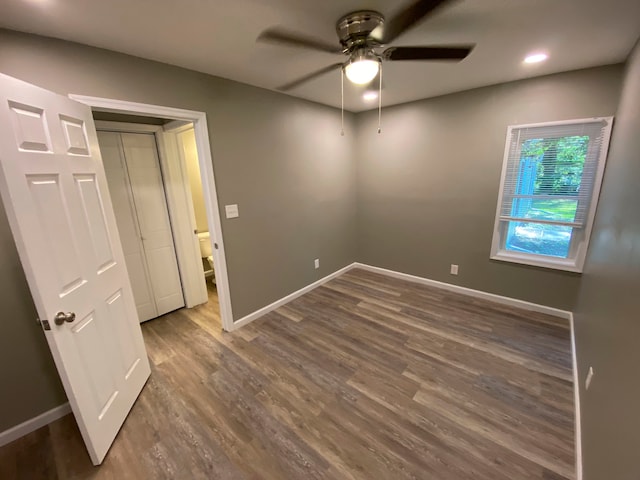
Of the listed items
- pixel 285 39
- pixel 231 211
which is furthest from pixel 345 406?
pixel 285 39

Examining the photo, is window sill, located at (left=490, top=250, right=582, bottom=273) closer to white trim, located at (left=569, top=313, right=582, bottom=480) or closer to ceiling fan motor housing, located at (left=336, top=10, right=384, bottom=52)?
white trim, located at (left=569, top=313, right=582, bottom=480)

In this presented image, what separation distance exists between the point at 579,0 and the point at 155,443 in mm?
3505

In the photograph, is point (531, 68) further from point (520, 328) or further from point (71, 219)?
point (71, 219)

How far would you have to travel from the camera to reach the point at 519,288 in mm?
3006

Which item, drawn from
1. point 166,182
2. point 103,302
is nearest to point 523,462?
point 103,302

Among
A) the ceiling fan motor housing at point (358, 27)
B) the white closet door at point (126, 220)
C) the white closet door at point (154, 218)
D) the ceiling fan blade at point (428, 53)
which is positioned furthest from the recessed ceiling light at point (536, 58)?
the white closet door at point (126, 220)

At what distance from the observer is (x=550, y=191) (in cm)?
268

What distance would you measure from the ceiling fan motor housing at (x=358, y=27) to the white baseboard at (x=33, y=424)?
10.3 ft

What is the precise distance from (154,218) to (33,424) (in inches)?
76.3

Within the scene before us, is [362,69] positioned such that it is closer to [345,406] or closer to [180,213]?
[345,406]

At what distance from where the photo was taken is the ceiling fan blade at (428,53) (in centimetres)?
151

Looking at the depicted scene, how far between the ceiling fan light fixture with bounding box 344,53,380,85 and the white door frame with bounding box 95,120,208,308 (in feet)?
6.08

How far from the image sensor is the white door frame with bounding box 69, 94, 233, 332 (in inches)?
71.9

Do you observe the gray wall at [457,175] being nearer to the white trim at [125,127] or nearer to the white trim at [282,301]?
the white trim at [282,301]
